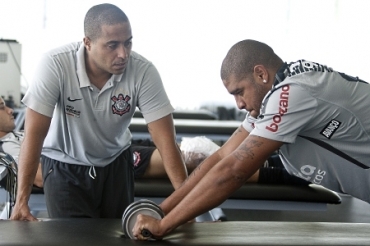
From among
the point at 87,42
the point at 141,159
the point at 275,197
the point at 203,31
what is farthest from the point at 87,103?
the point at 203,31

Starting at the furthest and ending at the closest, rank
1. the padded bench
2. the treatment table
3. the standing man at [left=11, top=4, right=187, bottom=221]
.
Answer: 1. the padded bench
2. the standing man at [left=11, top=4, right=187, bottom=221]
3. the treatment table

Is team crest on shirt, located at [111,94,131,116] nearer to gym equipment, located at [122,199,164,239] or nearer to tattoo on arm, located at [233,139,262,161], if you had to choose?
gym equipment, located at [122,199,164,239]

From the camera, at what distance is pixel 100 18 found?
7.41 feet

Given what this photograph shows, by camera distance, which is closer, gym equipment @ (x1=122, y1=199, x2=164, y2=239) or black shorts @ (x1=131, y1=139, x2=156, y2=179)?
gym equipment @ (x1=122, y1=199, x2=164, y2=239)

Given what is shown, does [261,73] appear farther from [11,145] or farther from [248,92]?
[11,145]

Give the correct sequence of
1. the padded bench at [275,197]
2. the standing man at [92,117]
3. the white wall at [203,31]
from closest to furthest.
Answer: the standing man at [92,117], the padded bench at [275,197], the white wall at [203,31]

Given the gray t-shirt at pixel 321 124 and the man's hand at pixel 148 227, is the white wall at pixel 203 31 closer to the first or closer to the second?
the gray t-shirt at pixel 321 124

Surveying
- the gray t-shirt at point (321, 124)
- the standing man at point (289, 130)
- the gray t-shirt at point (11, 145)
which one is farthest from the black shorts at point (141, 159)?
the gray t-shirt at point (321, 124)

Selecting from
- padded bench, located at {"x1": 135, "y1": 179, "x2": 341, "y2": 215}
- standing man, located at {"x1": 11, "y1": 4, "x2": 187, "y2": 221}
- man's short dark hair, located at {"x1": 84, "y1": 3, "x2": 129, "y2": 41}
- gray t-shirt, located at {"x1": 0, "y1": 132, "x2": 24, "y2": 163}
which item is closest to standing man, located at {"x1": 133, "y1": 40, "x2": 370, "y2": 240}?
standing man, located at {"x1": 11, "y1": 4, "x2": 187, "y2": 221}

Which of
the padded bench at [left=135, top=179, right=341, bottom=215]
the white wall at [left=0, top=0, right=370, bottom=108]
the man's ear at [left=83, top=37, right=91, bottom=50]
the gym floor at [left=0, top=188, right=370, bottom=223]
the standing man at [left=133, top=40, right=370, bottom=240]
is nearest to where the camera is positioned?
the standing man at [left=133, top=40, right=370, bottom=240]

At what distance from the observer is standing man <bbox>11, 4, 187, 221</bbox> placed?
2.21 metres

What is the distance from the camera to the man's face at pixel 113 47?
223cm

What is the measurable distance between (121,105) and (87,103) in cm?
13

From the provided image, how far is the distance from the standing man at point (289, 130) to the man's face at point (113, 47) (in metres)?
0.47
